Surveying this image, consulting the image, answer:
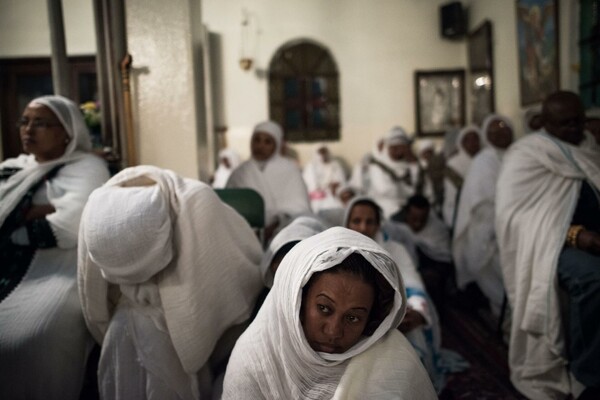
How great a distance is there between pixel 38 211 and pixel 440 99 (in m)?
6.39

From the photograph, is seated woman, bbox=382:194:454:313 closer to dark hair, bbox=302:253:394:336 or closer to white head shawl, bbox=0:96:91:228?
white head shawl, bbox=0:96:91:228

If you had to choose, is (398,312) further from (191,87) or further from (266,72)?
(266,72)

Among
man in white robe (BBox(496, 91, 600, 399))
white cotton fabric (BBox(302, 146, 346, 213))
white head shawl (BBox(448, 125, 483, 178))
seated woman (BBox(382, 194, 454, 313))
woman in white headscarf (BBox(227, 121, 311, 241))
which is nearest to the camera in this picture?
man in white robe (BBox(496, 91, 600, 399))

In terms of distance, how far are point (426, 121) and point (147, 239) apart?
21.1ft

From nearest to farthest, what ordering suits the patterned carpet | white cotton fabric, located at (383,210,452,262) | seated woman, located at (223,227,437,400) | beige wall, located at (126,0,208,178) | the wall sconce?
seated woman, located at (223,227,437,400), the patterned carpet, beige wall, located at (126,0,208,178), white cotton fabric, located at (383,210,452,262), the wall sconce

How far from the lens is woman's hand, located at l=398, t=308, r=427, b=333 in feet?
6.72

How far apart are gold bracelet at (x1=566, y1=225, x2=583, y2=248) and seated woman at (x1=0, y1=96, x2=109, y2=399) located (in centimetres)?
225

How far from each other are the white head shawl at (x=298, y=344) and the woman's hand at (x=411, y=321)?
68 centimetres

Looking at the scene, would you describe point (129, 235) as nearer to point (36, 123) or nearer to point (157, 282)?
point (157, 282)

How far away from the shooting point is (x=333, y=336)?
1305 mm

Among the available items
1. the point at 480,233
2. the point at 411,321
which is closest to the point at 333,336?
the point at 411,321

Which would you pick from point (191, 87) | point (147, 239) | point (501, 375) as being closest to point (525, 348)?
point (501, 375)

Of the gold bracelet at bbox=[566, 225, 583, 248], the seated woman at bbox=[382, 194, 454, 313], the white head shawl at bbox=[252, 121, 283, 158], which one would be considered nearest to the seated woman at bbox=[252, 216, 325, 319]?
the gold bracelet at bbox=[566, 225, 583, 248]

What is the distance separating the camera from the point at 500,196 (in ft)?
9.52
